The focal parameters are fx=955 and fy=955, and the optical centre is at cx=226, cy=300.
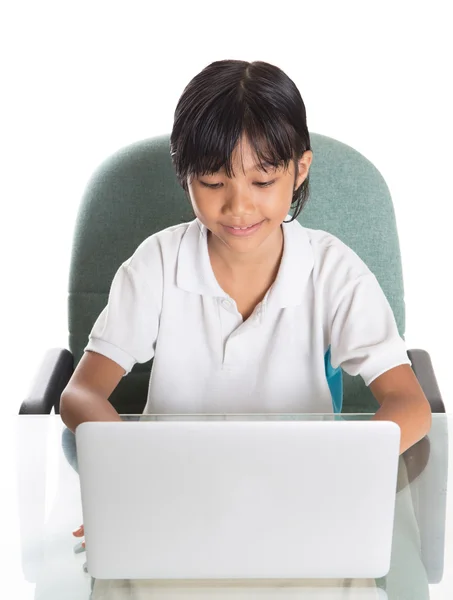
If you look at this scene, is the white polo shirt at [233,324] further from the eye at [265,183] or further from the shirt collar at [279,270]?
the eye at [265,183]

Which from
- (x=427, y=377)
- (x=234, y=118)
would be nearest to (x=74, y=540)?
(x=234, y=118)

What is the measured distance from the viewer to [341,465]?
100 centimetres

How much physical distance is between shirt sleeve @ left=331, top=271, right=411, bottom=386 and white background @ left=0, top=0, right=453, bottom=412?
1368 millimetres

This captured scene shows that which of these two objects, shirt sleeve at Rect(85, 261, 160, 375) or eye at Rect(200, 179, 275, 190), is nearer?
eye at Rect(200, 179, 275, 190)

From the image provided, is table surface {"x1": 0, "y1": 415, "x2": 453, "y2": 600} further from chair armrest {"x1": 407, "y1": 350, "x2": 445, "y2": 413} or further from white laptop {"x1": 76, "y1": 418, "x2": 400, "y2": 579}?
chair armrest {"x1": 407, "y1": 350, "x2": 445, "y2": 413}

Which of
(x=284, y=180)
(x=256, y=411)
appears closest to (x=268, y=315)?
(x=256, y=411)

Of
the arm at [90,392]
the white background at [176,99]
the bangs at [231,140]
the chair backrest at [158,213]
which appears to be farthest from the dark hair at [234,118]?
the white background at [176,99]

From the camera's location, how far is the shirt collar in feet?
5.20

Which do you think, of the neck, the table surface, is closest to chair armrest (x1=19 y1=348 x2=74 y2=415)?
the table surface

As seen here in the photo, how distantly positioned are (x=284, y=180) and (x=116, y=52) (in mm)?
1782

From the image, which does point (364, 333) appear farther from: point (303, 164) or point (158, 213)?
point (158, 213)

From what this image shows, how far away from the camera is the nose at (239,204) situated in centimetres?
136

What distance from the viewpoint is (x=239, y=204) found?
4.46 feet

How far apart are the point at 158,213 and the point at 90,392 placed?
0.56m
